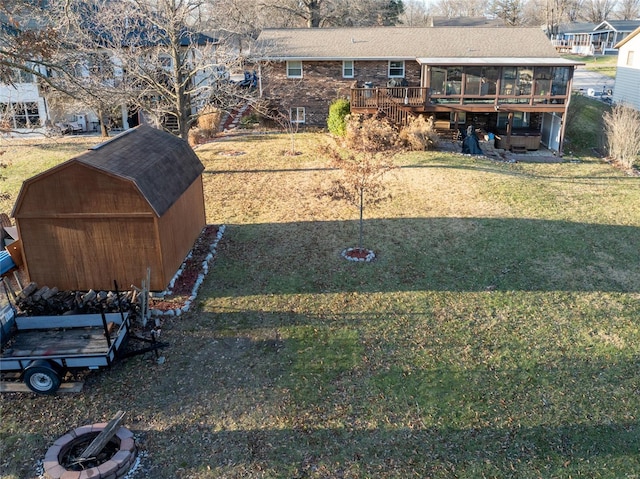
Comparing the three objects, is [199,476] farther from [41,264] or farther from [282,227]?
[282,227]

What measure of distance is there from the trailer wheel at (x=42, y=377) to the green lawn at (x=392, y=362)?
0.19 m

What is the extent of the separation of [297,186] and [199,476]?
46.2 feet

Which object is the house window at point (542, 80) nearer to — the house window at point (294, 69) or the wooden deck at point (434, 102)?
the wooden deck at point (434, 102)

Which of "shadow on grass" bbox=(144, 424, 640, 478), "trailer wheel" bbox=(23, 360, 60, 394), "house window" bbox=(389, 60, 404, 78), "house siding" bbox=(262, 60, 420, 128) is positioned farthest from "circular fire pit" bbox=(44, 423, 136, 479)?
"house window" bbox=(389, 60, 404, 78)

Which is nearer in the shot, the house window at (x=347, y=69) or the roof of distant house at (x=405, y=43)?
the roof of distant house at (x=405, y=43)

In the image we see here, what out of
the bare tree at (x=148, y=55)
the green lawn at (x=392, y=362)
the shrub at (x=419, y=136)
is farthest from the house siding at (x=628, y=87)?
the bare tree at (x=148, y=55)

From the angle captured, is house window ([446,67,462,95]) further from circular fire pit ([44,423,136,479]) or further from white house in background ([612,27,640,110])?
circular fire pit ([44,423,136,479])

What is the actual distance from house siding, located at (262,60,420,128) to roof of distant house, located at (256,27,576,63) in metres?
0.62

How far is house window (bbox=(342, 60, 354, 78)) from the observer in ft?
102

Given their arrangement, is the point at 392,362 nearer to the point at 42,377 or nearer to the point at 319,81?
the point at 42,377

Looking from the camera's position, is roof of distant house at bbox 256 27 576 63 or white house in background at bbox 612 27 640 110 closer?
roof of distant house at bbox 256 27 576 63

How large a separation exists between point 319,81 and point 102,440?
2711 centimetres

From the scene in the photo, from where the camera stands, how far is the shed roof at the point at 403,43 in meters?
30.3

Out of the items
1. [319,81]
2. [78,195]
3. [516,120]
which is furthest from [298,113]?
[78,195]
